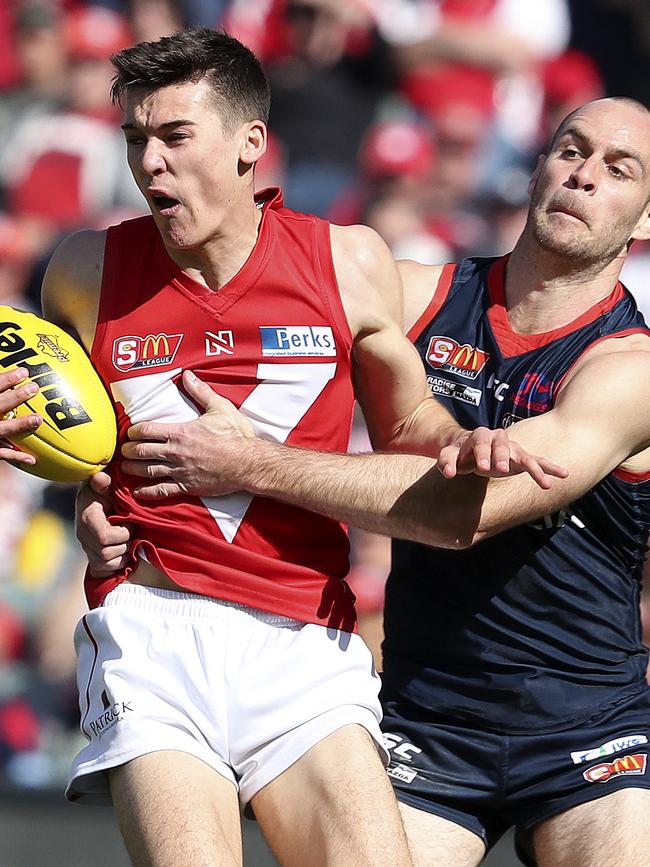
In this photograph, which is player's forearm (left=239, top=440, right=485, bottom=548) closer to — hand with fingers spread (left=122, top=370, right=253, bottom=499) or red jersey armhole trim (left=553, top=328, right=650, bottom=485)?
hand with fingers spread (left=122, top=370, right=253, bottom=499)

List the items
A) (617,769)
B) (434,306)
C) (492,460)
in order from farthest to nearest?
(434,306)
(617,769)
(492,460)

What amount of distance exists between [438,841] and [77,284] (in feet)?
6.20

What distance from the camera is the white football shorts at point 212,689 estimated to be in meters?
3.27

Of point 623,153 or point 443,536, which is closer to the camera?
point 443,536

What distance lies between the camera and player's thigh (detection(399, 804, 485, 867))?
12.4 feet

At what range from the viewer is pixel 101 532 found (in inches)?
137

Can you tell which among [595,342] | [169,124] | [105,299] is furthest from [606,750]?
[169,124]

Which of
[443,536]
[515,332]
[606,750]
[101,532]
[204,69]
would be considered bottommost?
[606,750]

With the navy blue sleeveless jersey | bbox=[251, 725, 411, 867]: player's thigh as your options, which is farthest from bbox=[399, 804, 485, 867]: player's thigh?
bbox=[251, 725, 411, 867]: player's thigh

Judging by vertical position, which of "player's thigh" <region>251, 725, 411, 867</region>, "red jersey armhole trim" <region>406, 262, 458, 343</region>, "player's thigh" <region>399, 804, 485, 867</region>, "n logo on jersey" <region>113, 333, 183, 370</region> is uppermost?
"n logo on jersey" <region>113, 333, 183, 370</region>

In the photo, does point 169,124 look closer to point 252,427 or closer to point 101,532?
point 252,427

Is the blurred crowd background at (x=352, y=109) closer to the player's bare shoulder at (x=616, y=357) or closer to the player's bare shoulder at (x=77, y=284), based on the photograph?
the player's bare shoulder at (x=616, y=357)

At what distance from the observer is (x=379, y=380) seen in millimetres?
3691

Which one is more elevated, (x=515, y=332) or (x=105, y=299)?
(x=105, y=299)
